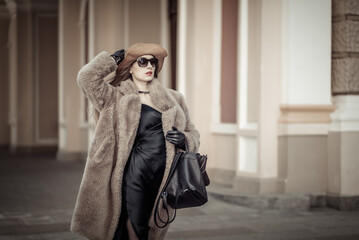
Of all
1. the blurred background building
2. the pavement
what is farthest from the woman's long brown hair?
the blurred background building

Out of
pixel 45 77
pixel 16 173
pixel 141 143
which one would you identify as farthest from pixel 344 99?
pixel 45 77

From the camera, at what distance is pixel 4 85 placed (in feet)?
70.1

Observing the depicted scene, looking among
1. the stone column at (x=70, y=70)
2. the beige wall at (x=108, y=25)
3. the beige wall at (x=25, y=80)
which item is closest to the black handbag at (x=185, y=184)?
the beige wall at (x=108, y=25)

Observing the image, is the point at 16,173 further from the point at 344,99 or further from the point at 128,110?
the point at 128,110

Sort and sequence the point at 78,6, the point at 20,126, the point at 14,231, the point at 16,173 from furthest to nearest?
1. the point at 20,126
2. the point at 78,6
3. the point at 16,173
4. the point at 14,231

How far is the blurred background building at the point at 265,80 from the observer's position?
25.4ft

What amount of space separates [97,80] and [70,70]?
41.3 ft

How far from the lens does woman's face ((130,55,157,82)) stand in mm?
4109

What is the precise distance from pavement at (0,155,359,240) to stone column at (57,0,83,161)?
21.2 feet

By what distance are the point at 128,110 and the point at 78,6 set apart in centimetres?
1284

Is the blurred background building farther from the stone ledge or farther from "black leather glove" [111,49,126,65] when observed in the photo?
"black leather glove" [111,49,126,65]

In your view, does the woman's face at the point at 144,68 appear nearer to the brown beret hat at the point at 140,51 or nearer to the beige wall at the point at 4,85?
the brown beret hat at the point at 140,51

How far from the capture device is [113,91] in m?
4.08

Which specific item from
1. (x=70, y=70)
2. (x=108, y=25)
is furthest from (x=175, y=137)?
(x=70, y=70)
